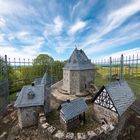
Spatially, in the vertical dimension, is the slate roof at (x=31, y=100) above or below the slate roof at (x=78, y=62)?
below

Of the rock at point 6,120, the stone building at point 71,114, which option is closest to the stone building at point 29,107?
the rock at point 6,120

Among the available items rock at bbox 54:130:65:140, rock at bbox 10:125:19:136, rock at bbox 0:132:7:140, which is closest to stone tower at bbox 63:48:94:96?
rock at bbox 10:125:19:136

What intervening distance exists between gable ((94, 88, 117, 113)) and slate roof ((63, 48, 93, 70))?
5553mm

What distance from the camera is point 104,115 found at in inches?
305

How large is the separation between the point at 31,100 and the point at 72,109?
2.86 meters

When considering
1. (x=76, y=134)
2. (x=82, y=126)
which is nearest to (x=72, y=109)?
(x=82, y=126)

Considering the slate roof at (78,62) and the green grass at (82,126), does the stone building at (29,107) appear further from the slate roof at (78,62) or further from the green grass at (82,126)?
the slate roof at (78,62)

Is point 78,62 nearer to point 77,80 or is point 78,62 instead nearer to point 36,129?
point 77,80

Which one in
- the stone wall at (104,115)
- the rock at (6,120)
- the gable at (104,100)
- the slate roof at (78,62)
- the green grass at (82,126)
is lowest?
the rock at (6,120)

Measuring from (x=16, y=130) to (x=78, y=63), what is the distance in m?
8.49

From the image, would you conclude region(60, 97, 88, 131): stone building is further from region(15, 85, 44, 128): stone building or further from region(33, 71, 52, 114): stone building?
region(33, 71, 52, 114): stone building

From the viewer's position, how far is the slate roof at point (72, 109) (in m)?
7.14

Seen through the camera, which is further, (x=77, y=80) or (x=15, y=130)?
(x=77, y=80)

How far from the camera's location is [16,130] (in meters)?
7.88
